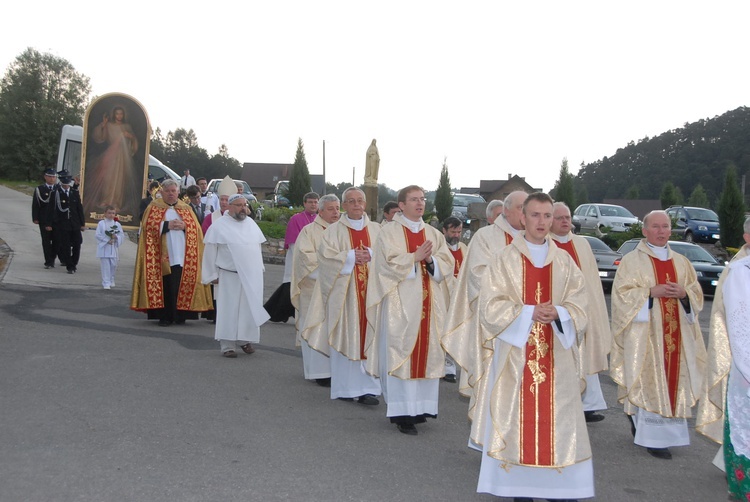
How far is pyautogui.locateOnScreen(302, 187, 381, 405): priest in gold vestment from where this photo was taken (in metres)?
7.56

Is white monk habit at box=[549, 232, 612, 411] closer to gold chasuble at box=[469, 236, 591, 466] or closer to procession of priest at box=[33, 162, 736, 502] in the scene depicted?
procession of priest at box=[33, 162, 736, 502]

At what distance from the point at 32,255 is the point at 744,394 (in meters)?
17.1

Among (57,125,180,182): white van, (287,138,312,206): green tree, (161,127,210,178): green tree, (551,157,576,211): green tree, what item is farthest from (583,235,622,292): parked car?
(161,127,210,178): green tree

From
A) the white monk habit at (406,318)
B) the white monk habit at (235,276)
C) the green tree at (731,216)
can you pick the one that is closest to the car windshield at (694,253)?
the green tree at (731,216)

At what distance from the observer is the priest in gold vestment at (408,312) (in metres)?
6.55

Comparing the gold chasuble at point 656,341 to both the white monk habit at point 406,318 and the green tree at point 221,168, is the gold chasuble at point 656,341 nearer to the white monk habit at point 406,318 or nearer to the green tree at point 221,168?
the white monk habit at point 406,318

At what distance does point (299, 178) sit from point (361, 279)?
36027 millimetres

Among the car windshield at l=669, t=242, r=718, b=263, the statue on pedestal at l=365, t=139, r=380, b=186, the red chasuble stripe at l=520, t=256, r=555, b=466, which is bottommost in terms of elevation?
the red chasuble stripe at l=520, t=256, r=555, b=466

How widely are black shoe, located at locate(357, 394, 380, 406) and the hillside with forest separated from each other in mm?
56058

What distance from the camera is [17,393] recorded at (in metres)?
6.89

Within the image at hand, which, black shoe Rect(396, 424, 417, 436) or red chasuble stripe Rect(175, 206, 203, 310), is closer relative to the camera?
black shoe Rect(396, 424, 417, 436)

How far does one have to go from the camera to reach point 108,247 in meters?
14.2

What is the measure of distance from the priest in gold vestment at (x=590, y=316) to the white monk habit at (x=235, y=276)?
13.0ft

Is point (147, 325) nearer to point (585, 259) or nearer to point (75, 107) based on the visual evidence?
point (585, 259)
